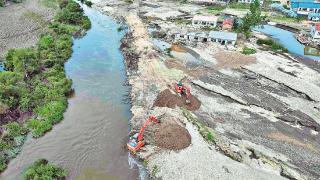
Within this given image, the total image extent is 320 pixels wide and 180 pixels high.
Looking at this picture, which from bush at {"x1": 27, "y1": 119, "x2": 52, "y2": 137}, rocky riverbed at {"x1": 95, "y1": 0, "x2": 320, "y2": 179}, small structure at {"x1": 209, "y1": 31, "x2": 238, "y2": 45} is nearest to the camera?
rocky riverbed at {"x1": 95, "y1": 0, "x2": 320, "y2": 179}

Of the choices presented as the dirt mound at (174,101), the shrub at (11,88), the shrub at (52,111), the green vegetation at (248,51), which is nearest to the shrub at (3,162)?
the shrub at (52,111)

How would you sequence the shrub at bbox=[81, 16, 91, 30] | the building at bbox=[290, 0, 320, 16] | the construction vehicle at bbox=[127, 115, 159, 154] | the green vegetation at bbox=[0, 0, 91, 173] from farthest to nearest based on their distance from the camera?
the building at bbox=[290, 0, 320, 16] → the shrub at bbox=[81, 16, 91, 30] → the green vegetation at bbox=[0, 0, 91, 173] → the construction vehicle at bbox=[127, 115, 159, 154]

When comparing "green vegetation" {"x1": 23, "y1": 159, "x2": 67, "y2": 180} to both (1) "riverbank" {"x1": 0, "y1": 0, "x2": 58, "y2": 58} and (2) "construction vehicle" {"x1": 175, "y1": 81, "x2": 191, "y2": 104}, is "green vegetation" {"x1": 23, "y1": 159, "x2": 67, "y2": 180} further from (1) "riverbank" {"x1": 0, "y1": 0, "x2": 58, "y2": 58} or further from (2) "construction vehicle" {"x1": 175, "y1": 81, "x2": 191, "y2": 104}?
(1) "riverbank" {"x1": 0, "y1": 0, "x2": 58, "y2": 58}

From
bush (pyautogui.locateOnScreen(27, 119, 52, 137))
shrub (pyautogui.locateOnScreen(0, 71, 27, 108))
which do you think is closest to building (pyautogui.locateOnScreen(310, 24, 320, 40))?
bush (pyautogui.locateOnScreen(27, 119, 52, 137))

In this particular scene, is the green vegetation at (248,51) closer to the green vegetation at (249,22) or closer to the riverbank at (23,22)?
the green vegetation at (249,22)

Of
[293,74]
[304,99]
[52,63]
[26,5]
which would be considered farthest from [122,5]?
[304,99]
